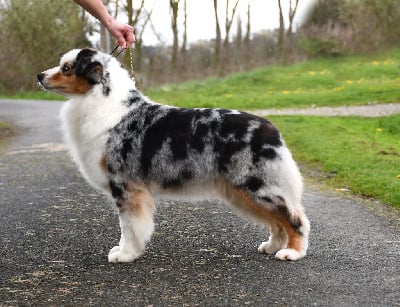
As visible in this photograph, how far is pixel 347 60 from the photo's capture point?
112 feet

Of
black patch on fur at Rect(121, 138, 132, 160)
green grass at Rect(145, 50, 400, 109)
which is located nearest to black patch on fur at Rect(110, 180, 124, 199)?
black patch on fur at Rect(121, 138, 132, 160)

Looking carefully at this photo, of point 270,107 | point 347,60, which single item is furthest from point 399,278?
point 347,60

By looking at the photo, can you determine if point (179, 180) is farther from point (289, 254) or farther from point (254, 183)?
point (289, 254)

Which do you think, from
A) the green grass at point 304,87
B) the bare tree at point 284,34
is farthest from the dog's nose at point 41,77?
the bare tree at point 284,34

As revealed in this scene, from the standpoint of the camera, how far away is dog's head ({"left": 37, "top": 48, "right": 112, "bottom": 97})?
529cm

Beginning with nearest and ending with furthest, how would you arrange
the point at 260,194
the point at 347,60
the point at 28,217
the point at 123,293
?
the point at 123,293 < the point at 260,194 < the point at 28,217 < the point at 347,60

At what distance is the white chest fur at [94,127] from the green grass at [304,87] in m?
17.0

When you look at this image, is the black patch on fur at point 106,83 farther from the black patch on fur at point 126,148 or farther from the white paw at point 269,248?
the white paw at point 269,248

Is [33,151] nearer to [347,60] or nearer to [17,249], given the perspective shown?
[17,249]

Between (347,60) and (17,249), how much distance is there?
101ft

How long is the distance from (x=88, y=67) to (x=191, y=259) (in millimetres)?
1879

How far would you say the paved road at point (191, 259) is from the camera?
4.32 metres

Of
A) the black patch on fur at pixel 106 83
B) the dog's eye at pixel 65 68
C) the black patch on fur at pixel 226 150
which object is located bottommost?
the black patch on fur at pixel 226 150

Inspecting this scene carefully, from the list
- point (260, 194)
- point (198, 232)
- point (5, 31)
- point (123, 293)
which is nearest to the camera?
point (123, 293)
